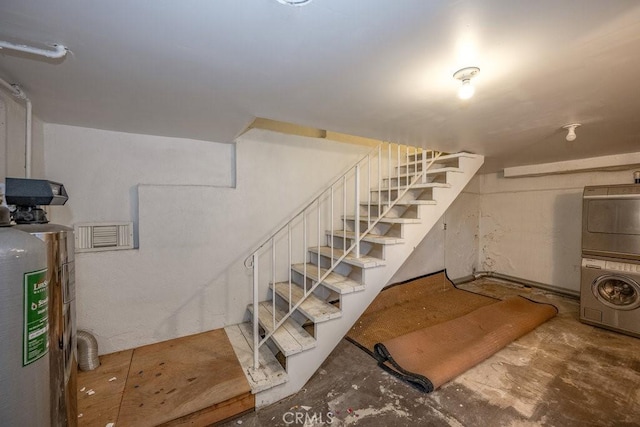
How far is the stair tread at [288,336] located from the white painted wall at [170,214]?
51cm

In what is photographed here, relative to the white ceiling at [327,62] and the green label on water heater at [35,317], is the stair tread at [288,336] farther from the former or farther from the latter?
the white ceiling at [327,62]

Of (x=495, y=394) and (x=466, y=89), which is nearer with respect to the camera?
(x=466, y=89)

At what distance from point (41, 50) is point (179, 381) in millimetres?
2059

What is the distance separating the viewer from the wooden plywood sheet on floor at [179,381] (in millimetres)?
1571

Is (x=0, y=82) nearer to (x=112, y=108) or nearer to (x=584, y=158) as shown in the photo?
(x=112, y=108)

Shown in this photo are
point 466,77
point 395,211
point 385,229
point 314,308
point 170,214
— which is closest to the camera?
point 466,77

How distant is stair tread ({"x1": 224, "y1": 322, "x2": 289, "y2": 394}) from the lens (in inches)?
70.3

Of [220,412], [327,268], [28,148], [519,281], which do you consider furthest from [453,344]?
[28,148]

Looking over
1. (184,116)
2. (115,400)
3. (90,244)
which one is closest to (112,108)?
(184,116)

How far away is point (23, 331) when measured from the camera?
845 mm

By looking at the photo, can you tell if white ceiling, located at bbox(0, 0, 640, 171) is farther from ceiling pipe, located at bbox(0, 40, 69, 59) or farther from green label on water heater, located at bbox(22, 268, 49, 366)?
green label on water heater, located at bbox(22, 268, 49, 366)

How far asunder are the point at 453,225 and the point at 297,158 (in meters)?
3.31

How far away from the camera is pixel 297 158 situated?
2969 millimetres

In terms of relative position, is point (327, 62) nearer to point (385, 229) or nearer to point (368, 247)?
point (385, 229)
